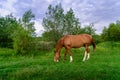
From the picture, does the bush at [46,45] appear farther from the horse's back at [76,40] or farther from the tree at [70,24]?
the horse's back at [76,40]

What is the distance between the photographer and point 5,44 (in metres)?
34.4

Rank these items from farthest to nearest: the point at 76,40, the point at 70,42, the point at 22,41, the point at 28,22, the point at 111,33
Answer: the point at 111,33
the point at 28,22
the point at 22,41
the point at 76,40
the point at 70,42

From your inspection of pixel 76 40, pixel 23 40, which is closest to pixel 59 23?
pixel 23 40

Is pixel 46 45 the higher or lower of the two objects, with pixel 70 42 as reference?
higher

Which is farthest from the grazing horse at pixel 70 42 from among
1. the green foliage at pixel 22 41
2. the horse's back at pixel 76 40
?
the green foliage at pixel 22 41

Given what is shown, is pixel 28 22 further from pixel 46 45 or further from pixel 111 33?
pixel 111 33

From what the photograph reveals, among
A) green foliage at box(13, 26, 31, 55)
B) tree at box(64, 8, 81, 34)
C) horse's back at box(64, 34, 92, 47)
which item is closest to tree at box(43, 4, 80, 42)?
tree at box(64, 8, 81, 34)

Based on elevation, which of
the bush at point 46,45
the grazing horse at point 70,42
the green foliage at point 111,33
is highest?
the green foliage at point 111,33

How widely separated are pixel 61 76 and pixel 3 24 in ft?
97.4

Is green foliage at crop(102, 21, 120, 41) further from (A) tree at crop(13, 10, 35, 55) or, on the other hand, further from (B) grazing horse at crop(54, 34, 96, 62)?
(B) grazing horse at crop(54, 34, 96, 62)

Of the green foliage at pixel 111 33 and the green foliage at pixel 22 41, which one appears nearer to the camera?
the green foliage at pixel 22 41

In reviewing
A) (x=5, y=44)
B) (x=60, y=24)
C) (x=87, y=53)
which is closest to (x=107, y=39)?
(x=60, y=24)

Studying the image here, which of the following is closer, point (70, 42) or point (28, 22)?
point (70, 42)

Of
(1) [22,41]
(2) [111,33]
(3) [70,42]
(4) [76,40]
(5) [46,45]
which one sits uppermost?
(2) [111,33]
